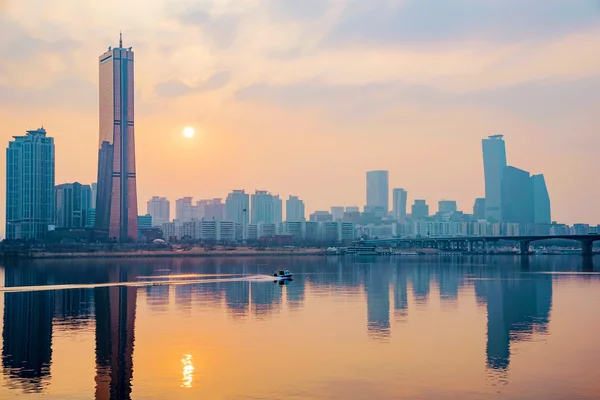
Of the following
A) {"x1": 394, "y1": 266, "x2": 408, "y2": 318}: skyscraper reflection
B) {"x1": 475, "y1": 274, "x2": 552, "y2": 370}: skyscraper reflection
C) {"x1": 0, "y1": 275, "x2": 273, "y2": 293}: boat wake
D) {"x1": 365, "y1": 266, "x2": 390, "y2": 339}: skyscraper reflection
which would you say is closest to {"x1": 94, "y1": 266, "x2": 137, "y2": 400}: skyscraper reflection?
{"x1": 0, "y1": 275, "x2": 273, "y2": 293}: boat wake

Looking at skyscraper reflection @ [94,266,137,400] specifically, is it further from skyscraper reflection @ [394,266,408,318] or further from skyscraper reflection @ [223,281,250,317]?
skyscraper reflection @ [394,266,408,318]

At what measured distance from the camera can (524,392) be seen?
44.5 metres

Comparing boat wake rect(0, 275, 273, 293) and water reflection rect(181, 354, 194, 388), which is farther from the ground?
boat wake rect(0, 275, 273, 293)

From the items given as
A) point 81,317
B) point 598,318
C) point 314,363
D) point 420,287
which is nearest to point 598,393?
point 314,363

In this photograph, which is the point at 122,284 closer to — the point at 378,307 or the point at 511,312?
the point at 378,307

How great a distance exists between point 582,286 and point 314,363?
78.2m

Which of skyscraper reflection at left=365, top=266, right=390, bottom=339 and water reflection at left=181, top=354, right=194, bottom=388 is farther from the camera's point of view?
skyscraper reflection at left=365, top=266, right=390, bottom=339

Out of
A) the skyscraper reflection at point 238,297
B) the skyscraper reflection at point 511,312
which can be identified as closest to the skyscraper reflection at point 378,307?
the skyscraper reflection at point 511,312

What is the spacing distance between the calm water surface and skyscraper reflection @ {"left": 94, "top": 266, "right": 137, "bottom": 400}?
0.13 meters

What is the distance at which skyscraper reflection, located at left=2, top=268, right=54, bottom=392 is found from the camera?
1920 inches

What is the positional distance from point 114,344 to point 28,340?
726 cm

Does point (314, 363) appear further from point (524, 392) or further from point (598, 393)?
point (598, 393)

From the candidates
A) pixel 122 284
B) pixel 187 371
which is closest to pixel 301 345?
pixel 187 371

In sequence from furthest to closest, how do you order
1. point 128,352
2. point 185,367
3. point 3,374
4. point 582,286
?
point 582,286 → point 128,352 → point 185,367 → point 3,374
